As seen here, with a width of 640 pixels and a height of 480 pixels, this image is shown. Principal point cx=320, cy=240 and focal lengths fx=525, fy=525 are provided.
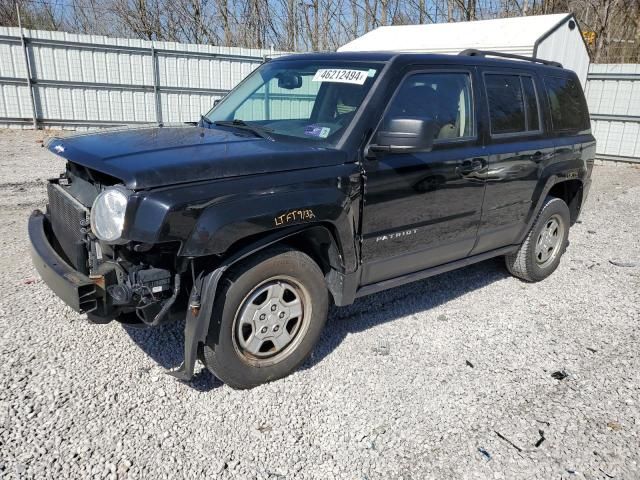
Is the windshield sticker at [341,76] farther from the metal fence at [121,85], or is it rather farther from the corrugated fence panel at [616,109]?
the corrugated fence panel at [616,109]

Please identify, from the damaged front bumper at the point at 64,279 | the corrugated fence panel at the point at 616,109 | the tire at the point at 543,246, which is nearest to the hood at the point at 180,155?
the damaged front bumper at the point at 64,279

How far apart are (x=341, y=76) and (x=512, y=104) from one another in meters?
1.64

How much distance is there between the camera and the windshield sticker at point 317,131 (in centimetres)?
340

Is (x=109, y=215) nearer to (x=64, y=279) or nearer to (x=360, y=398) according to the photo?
(x=64, y=279)

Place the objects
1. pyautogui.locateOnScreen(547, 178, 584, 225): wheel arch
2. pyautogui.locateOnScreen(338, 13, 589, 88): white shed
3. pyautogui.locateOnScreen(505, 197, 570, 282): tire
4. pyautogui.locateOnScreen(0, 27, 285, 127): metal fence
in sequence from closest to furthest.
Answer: pyautogui.locateOnScreen(505, 197, 570, 282): tire < pyautogui.locateOnScreen(547, 178, 584, 225): wheel arch < pyautogui.locateOnScreen(338, 13, 589, 88): white shed < pyautogui.locateOnScreen(0, 27, 285, 127): metal fence

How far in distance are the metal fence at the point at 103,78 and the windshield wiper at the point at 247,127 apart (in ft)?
35.3

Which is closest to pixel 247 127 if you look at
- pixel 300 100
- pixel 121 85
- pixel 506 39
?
pixel 300 100

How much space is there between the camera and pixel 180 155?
2.88m

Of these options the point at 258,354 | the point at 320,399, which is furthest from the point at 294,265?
the point at 320,399

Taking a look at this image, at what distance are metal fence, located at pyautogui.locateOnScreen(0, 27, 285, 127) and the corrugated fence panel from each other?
9.10 meters

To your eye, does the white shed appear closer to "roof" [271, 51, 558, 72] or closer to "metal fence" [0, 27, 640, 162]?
"metal fence" [0, 27, 640, 162]

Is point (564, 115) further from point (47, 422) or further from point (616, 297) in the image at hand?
point (47, 422)

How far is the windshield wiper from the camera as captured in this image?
11.7 feet

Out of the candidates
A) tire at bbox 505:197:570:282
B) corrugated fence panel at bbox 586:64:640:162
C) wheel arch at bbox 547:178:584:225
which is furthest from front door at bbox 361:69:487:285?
corrugated fence panel at bbox 586:64:640:162
